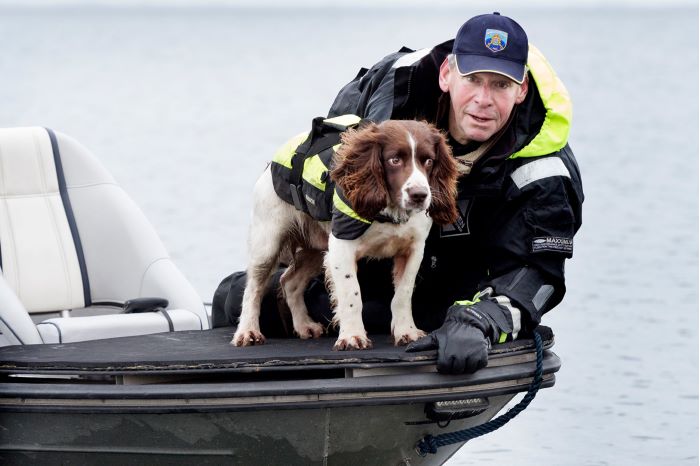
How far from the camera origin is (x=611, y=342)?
1107cm

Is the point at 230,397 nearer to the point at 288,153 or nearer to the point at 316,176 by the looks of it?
the point at 316,176

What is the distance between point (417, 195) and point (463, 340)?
600 millimetres

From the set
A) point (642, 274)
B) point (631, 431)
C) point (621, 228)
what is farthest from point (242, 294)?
point (621, 228)

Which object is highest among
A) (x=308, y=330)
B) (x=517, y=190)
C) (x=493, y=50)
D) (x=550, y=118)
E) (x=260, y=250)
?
(x=493, y=50)

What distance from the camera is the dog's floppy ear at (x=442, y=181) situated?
209 inches

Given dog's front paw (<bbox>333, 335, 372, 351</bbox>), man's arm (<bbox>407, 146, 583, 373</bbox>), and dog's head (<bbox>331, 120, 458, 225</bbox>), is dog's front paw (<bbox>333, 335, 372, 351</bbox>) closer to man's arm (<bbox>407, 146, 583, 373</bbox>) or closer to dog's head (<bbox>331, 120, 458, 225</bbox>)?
man's arm (<bbox>407, 146, 583, 373</bbox>)

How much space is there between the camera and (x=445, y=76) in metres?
A: 5.84

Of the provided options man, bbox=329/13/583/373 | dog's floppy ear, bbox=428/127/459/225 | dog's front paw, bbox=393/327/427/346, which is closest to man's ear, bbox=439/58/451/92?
man, bbox=329/13/583/373

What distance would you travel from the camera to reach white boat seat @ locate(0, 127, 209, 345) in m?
7.00

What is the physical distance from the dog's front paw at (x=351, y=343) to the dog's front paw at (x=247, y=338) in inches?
18.5

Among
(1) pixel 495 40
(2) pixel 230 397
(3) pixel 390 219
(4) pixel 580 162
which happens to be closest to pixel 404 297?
(3) pixel 390 219

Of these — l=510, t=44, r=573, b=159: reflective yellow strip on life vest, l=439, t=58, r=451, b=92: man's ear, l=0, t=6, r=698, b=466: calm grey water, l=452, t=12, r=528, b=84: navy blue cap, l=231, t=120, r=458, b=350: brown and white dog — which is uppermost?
l=452, t=12, r=528, b=84: navy blue cap

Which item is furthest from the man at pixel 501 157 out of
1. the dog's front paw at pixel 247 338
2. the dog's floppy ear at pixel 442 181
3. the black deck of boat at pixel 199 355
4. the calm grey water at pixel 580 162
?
the calm grey water at pixel 580 162

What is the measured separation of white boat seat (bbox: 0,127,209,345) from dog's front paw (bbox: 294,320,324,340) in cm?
88
